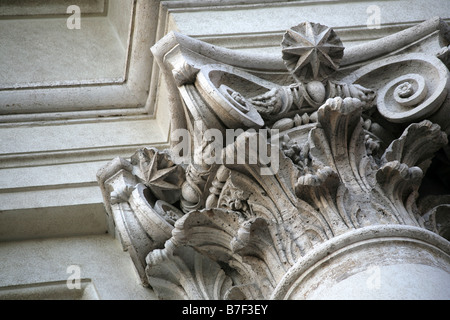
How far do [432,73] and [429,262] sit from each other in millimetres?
1398

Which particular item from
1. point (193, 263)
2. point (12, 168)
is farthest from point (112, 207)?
point (12, 168)

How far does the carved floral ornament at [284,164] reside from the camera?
4.93m

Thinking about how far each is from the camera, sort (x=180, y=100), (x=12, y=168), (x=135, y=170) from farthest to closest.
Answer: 1. (x=12, y=168)
2. (x=135, y=170)
3. (x=180, y=100)

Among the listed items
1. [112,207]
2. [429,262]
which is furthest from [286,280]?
[112,207]

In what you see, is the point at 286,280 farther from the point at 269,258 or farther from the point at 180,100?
the point at 180,100

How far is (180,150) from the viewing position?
5.75 metres

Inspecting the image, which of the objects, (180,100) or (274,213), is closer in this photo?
(274,213)

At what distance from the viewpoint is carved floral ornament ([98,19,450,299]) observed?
4.93 meters

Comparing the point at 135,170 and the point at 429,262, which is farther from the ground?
the point at 135,170

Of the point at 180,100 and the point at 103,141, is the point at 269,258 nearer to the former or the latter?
the point at 180,100

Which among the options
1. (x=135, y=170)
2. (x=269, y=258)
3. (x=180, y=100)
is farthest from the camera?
(x=135, y=170)

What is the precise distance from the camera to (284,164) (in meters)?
5.07

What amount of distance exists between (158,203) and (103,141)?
1.20 meters
